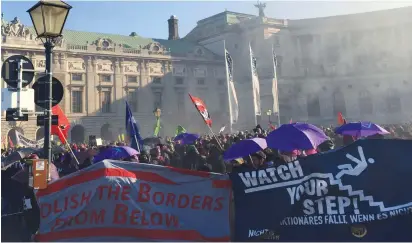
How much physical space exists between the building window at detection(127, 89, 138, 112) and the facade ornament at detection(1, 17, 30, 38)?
1286 cm

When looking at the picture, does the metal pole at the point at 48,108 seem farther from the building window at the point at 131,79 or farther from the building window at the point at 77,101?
the building window at the point at 131,79

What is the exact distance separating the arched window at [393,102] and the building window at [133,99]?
3159 centimetres

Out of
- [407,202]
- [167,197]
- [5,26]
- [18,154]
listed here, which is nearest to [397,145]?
[407,202]

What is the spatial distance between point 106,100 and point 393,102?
35746 millimetres

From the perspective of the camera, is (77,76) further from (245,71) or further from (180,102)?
(245,71)

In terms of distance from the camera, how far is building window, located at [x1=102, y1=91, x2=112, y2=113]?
46275mm

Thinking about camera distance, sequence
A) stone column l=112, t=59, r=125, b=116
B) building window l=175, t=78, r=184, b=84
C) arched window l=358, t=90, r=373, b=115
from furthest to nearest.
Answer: arched window l=358, t=90, r=373, b=115 → building window l=175, t=78, r=184, b=84 → stone column l=112, t=59, r=125, b=116

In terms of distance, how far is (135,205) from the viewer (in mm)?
5578

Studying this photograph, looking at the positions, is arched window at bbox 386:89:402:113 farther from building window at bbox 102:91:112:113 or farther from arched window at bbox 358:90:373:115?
building window at bbox 102:91:112:113

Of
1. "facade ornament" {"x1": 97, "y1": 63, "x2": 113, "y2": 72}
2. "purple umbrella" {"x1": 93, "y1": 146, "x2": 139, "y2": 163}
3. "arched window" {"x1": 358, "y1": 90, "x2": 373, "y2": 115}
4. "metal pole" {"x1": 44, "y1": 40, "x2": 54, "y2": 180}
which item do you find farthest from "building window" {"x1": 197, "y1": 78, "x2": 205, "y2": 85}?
"metal pole" {"x1": 44, "y1": 40, "x2": 54, "y2": 180}

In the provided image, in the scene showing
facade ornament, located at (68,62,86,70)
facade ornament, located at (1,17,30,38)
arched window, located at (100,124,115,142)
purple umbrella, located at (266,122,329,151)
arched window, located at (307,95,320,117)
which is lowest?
purple umbrella, located at (266,122,329,151)

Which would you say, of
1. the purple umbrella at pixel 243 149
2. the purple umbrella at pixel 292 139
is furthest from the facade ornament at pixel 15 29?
the purple umbrella at pixel 292 139

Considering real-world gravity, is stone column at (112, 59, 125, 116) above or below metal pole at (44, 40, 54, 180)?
above

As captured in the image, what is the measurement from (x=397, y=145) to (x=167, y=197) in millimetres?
3116
